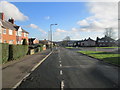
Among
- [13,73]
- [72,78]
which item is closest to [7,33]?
[13,73]

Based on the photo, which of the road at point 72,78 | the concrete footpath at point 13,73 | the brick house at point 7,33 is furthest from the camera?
the brick house at point 7,33

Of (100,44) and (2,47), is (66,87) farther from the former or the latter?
(100,44)

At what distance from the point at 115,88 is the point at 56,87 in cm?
287

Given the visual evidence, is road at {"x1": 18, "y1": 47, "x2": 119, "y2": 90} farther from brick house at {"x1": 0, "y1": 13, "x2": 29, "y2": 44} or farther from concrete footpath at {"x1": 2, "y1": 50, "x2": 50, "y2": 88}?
brick house at {"x1": 0, "y1": 13, "x2": 29, "y2": 44}

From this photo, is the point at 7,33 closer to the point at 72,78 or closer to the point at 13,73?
the point at 13,73

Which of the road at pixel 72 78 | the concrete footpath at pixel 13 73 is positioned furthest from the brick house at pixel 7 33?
the road at pixel 72 78

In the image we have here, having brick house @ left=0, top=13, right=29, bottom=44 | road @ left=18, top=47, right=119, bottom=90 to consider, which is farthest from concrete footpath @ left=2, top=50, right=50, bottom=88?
brick house @ left=0, top=13, right=29, bottom=44

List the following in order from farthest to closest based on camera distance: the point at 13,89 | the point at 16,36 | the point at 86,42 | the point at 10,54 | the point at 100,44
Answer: the point at 86,42, the point at 100,44, the point at 16,36, the point at 10,54, the point at 13,89

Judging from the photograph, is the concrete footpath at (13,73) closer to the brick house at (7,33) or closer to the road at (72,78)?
the road at (72,78)

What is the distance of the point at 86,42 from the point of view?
379ft

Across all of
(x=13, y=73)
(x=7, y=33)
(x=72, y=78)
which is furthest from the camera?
(x=7, y=33)

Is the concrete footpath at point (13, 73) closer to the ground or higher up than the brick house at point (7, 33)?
closer to the ground

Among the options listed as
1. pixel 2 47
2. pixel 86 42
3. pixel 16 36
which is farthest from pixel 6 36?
pixel 86 42

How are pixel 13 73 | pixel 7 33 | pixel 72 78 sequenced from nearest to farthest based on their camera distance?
1. pixel 72 78
2. pixel 13 73
3. pixel 7 33
